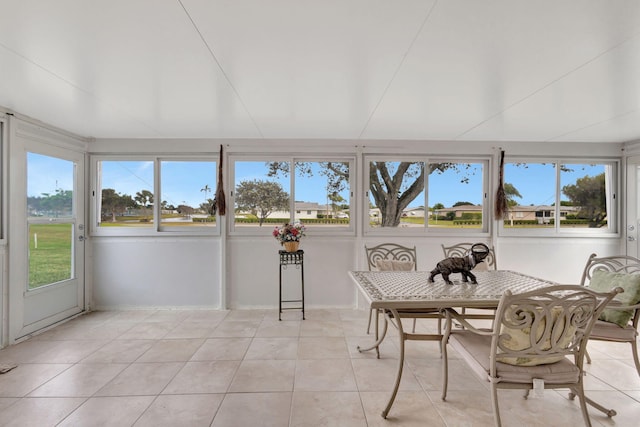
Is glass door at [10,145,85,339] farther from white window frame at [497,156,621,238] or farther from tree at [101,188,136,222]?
white window frame at [497,156,621,238]

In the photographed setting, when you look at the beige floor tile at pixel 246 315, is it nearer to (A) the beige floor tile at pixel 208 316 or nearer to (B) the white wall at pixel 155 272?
(A) the beige floor tile at pixel 208 316

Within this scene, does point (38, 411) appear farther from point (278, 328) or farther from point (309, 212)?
point (309, 212)

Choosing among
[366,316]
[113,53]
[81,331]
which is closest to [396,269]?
[366,316]

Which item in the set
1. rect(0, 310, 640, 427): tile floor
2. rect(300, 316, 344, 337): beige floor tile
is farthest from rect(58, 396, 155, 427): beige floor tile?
rect(300, 316, 344, 337): beige floor tile

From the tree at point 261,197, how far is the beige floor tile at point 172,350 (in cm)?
171

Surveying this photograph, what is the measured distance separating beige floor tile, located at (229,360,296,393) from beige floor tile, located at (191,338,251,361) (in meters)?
0.20

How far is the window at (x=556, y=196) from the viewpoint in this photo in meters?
4.17

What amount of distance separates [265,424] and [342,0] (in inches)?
90.2

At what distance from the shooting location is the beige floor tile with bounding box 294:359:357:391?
220cm

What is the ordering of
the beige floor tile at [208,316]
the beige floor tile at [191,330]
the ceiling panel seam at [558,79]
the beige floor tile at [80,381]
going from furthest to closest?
the beige floor tile at [208,316]
the beige floor tile at [191,330]
the beige floor tile at [80,381]
the ceiling panel seam at [558,79]

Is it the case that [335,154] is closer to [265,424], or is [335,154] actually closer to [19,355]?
[265,424]

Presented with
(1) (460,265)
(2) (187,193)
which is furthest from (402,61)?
(2) (187,193)

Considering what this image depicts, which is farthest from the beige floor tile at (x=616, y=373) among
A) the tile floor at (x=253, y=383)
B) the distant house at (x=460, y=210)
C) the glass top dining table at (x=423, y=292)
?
the distant house at (x=460, y=210)

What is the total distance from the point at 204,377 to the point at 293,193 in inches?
95.7
